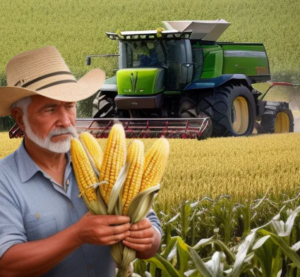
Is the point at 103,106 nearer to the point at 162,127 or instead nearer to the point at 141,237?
the point at 162,127

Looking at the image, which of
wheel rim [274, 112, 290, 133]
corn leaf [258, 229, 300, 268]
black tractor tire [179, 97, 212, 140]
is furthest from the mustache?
wheel rim [274, 112, 290, 133]

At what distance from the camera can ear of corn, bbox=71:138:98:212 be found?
1462 millimetres

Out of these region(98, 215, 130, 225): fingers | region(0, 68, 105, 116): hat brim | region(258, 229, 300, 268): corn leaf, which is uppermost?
region(0, 68, 105, 116): hat brim

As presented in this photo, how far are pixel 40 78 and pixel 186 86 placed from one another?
4213 millimetres

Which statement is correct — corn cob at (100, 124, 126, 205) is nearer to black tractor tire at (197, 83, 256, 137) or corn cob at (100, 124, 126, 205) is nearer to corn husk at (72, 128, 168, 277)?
corn husk at (72, 128, 168, 277)

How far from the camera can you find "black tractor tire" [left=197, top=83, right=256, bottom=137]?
20.2 feet

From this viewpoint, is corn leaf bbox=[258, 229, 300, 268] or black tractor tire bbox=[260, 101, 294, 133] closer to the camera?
corn leaf bbox=[258, 229, 300, 268]

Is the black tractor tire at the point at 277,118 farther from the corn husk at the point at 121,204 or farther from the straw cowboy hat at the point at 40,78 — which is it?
the corn husk at the point at 121,204

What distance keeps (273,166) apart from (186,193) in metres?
1.27

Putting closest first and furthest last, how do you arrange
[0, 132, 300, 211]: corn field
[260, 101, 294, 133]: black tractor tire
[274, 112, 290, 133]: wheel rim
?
1. [0, 132, 300, 211]: corn field
2. [260, 101, 294, 133]: black tractor tire
3. [274, 112, 290, 133]: wheel rim

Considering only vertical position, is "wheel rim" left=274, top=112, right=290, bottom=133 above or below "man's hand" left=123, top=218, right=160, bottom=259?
below

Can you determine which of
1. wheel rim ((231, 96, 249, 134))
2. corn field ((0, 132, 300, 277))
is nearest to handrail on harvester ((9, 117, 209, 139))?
corn field ((0, 132, 300, 277))

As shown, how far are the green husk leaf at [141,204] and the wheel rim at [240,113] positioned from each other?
4.92m

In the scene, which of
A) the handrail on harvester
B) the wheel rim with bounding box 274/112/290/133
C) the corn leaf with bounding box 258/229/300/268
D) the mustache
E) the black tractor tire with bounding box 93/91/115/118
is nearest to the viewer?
the mustache
